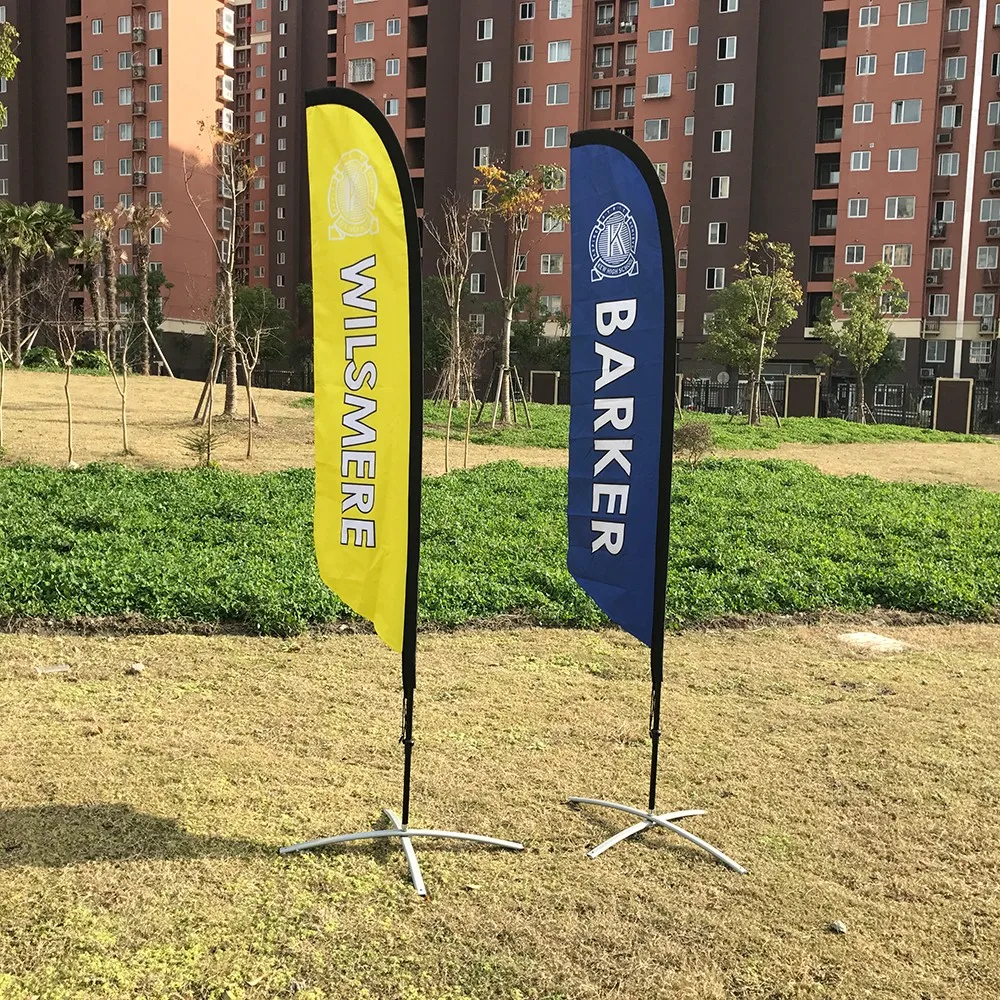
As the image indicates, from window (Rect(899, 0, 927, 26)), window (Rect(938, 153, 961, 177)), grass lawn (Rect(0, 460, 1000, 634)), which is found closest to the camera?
grass lawn (Rect(0, 460, 1000, 634))

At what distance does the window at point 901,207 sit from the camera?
Result: 51844mm

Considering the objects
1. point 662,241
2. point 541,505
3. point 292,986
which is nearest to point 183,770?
point 292,986

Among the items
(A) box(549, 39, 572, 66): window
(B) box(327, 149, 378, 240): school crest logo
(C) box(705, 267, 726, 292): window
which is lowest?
(B) box(327, 149, 378, 240): school crest logo

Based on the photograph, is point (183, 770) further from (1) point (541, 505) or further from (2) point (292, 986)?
(1) point (541, 505)

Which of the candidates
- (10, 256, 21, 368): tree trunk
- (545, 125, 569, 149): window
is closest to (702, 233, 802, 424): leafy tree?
(545, 125, 569, 149): window

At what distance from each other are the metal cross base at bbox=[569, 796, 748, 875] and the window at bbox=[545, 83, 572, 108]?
5717cm

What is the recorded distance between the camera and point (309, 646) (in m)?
7.32

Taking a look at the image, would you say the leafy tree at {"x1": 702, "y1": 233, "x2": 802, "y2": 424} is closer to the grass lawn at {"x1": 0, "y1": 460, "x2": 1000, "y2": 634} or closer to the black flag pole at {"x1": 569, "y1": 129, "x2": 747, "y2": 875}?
the grass lawn at {"x1": 0, "y1": 460, "x2": 1000, "y2": 634}

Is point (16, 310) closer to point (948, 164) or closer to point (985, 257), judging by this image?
point (948, 164)

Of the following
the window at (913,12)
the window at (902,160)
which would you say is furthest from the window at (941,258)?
the window at (913,12)

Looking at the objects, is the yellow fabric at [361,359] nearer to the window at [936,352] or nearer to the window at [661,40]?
the window at [936,352]

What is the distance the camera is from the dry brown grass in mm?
3537

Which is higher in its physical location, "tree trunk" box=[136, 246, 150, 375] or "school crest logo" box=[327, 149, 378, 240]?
"tree trunk" box=[136, 246, 150, 375]

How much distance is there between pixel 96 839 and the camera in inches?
170
